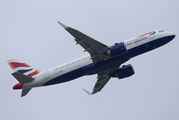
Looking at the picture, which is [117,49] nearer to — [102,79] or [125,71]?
[125,71]

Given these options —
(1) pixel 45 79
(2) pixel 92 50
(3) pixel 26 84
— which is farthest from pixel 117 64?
(3) pixel 26 84

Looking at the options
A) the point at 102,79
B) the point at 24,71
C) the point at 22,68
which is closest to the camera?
the point at 24,71

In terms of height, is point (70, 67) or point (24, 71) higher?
point (24, 71)

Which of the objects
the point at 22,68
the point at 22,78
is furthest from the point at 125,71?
the point at 22,68

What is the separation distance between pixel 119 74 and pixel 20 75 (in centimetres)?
1921

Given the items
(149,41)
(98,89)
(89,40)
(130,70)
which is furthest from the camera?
(98,89)

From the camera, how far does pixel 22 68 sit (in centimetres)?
4894

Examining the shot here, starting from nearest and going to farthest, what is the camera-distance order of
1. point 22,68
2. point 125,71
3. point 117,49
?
point 117,49 < point 22,68 < point 125,71

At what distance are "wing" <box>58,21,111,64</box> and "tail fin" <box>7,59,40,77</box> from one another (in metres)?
11.3

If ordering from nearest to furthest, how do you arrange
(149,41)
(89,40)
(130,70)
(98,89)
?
(89,40) < (149,41) < (130,70) < (98,89)

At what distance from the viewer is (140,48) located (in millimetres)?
45188

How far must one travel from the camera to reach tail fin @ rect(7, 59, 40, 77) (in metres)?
48.5

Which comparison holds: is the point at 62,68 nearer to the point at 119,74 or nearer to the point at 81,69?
the point at 81,69

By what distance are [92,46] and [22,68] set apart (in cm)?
1489
